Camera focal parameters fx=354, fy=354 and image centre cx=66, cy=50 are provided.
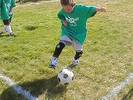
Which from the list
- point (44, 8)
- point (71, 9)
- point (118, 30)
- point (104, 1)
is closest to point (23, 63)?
point (71, 9)

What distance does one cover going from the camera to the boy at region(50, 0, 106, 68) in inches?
292

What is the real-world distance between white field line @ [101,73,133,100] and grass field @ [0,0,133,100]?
0.08 metres

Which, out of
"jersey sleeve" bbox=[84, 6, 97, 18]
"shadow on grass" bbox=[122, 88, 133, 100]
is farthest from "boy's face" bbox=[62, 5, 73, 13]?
"shadow on grass" bbox=[122, 88, 133, 100]

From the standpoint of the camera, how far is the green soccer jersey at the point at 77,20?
7418mm

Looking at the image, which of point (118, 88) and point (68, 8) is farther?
point (68, 8)

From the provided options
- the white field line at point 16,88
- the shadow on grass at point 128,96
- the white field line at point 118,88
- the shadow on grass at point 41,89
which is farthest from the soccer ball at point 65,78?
the shadow on grass at point 128,96

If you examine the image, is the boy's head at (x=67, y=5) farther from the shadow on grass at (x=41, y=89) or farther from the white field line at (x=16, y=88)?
the white field line at (x=16, y=88)

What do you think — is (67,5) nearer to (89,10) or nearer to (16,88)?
(89,10)

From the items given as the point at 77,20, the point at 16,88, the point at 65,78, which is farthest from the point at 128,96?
the point at 16,88

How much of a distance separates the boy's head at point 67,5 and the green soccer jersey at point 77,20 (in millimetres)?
96

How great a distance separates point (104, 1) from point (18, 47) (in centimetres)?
770

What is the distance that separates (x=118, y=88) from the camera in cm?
691

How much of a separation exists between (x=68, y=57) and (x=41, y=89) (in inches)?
75.6

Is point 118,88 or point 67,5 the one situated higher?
point 67,5
